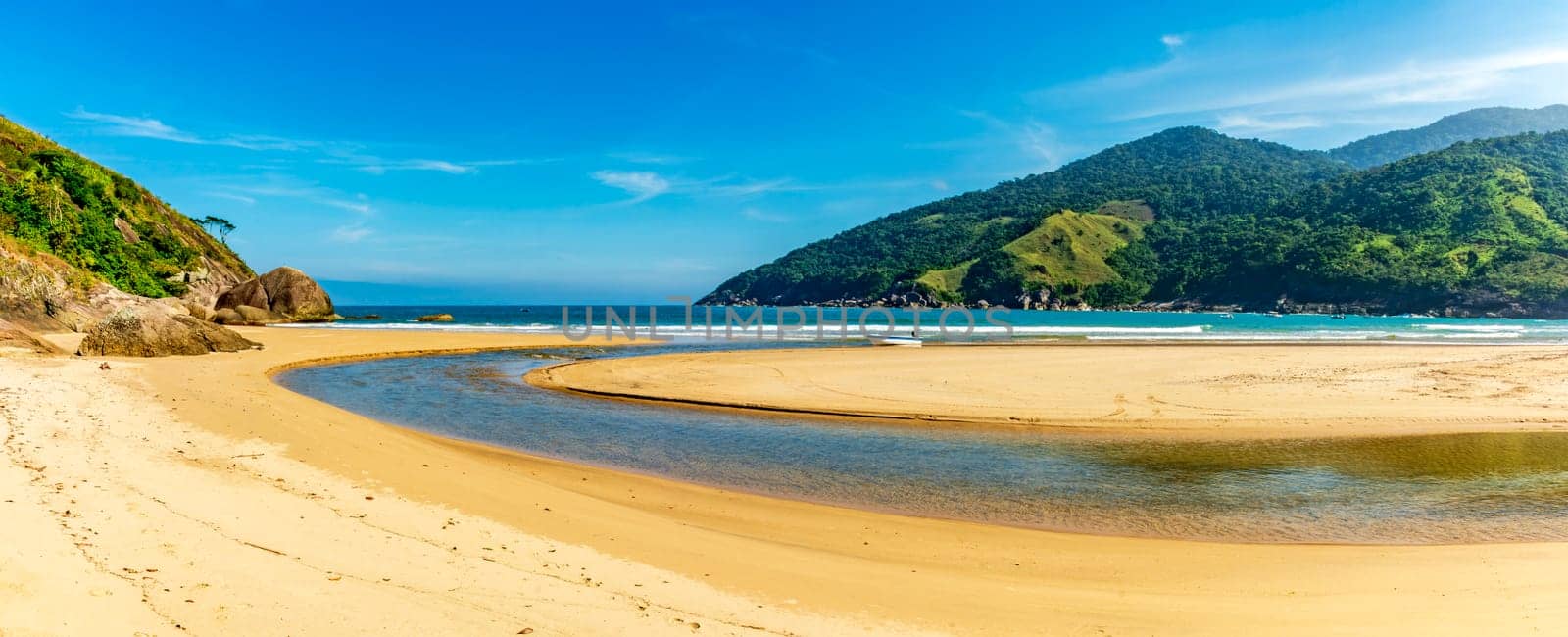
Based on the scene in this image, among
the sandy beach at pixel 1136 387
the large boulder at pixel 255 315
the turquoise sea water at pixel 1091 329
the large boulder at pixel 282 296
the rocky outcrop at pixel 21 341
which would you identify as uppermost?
the large boulder at pixel 282 296

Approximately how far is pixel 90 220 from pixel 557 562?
176 feet

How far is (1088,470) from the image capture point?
1034cm

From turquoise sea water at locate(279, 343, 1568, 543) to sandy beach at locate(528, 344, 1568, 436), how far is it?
1.32 m

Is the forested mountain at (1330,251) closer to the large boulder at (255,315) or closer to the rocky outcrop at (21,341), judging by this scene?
the large boulder at (255,315)

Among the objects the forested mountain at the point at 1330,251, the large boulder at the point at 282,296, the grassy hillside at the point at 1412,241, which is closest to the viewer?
the large boulder at the point at 282,296

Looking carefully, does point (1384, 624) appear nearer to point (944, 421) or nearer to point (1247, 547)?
point (1247, 547)

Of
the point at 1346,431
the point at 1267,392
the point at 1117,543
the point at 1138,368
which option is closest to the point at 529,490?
the point at 1117,543

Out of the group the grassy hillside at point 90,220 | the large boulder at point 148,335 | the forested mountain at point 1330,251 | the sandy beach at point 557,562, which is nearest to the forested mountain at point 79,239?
the grassy hillside at point 90,220

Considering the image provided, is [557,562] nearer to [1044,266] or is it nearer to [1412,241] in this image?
[1044,266]

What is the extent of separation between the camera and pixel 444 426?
13695mm

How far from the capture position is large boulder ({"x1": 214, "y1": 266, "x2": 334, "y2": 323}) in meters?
50.2

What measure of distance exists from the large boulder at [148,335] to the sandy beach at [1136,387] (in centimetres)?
1172

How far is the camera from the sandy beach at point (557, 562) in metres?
4.18

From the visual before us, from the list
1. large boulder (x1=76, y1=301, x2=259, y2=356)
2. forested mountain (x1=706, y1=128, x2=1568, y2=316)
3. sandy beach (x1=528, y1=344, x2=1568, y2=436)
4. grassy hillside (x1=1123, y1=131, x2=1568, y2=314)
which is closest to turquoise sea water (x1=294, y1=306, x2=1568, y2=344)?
grassy hillside (x1=1123, y1=131, x2=1568, y2=314)
